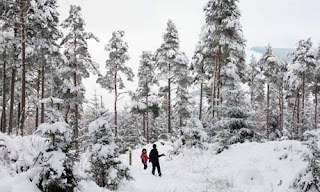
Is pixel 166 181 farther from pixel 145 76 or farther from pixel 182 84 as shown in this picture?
pixel 145 76

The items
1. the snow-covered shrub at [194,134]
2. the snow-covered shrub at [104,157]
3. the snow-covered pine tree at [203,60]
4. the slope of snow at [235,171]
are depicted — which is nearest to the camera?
the snow-covered shrub at [104,157]

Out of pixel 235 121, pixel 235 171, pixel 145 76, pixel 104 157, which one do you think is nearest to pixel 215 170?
pixel 235 171

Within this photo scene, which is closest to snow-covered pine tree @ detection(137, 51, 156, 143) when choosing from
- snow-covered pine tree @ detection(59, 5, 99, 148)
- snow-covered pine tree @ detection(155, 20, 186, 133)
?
snow-covered pine tree @ detection(155, 20, 186, 133)

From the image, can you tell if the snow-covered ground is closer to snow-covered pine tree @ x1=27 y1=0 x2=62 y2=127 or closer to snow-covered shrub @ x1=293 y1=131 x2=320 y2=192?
snow-covered shrub @ x1=293 y1=131 x2=320 y2=192

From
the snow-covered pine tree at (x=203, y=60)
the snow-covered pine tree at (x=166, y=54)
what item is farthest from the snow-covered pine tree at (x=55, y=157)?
the snow-covered pine tree at (x=166, y=54)

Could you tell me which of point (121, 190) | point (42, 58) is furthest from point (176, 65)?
point (121, 190)

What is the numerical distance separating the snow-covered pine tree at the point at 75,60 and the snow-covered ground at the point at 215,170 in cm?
1470

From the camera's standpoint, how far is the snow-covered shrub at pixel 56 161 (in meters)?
6.12

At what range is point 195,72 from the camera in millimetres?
34031

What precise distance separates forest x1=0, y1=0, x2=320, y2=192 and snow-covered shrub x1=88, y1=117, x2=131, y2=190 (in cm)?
3

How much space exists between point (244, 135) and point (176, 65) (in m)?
16.4

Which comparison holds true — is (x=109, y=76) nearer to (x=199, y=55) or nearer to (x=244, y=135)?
(x=199, y=55)

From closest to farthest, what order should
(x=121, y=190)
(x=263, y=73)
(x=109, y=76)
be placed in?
(x=121, y=190), (x=109, y=76), (x=263, y=73)

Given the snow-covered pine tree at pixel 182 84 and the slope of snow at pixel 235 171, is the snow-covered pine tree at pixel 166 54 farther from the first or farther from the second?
the slope of snow at pixel 235 171
